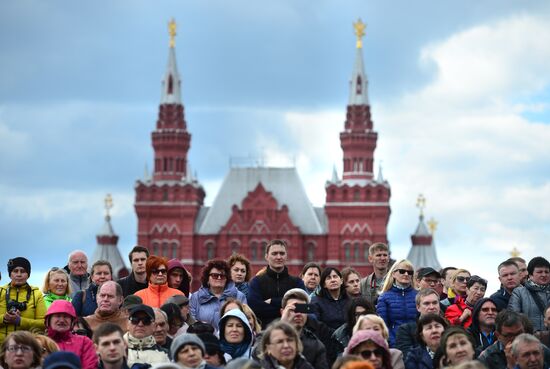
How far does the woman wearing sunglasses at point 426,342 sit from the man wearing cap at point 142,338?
85.5 inches

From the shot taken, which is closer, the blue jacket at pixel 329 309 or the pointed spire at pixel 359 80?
the blue jacket at pixel 329 309

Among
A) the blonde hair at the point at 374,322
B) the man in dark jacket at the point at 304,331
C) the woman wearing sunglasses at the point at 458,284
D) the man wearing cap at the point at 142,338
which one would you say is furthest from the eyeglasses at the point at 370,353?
the woman wearing sunglasses at the point at 458,284

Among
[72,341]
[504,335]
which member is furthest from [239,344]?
[504,335]

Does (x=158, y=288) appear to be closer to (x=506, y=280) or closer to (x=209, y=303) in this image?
(x=209, y=303)

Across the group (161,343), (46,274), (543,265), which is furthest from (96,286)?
(543,265)

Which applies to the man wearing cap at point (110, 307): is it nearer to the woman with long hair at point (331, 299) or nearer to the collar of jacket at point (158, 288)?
the collar of jacket at point (158, 288)

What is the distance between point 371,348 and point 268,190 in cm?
6267

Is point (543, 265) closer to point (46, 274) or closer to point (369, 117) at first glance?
point (46, 274)

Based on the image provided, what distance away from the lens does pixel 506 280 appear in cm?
1326

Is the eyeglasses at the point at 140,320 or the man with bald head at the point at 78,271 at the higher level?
the man with bald head at the point at 78,271

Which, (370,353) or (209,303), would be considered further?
(209,303)

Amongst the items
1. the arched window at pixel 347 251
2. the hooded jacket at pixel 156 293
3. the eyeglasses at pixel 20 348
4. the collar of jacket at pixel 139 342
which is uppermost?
the arched window at pixel 347 251

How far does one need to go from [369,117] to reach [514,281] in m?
60.7

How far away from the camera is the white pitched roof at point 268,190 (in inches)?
2830
